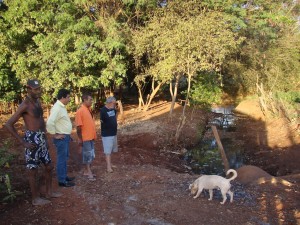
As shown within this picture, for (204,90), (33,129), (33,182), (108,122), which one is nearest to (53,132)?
(33,129)

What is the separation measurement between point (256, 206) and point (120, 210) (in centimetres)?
249

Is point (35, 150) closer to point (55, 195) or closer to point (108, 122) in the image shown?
point (55, 195)

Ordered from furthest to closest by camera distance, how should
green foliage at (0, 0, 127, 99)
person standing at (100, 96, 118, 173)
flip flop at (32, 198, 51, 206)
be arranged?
green foliage at (0, 0, 127, 99) → person standing at (100, 96, 118, 173) → flip flop at (32, 198, 51, 206)

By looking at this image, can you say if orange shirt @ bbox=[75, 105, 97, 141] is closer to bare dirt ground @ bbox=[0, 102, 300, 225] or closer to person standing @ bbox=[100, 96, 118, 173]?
person standing @ bbox=[100, 96, 118, 173]

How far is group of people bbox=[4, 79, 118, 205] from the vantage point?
497 cm

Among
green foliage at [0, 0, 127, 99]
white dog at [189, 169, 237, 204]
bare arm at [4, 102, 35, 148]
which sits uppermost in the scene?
green foliage at [0, 0, 127, 99]

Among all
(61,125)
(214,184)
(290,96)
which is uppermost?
(61,125)

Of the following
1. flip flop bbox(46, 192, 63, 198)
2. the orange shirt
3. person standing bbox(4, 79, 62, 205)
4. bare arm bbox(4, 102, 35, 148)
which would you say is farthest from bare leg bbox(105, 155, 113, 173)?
bare arm bbox(4, 102, 35, 148)

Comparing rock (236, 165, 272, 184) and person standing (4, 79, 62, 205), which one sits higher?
person standing (4, 79, 62, 205)

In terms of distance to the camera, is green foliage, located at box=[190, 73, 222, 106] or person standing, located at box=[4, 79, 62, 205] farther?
green foliage, located at box=[190, 73, 222, 106]

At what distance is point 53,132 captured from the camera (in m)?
5.47

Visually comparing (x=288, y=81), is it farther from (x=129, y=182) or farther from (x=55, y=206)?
(x=55, y=206)

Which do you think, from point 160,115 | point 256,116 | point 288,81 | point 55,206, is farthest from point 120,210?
point 288,81

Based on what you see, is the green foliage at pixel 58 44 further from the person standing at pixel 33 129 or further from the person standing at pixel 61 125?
the person standing at pixel 33 129
